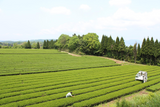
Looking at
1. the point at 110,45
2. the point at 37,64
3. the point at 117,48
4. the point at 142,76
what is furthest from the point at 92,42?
the point at 142,76

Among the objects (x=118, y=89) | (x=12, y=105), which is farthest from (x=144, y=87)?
(x=12, y=105)

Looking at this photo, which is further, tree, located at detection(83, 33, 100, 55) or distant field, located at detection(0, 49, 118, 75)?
tree, located at detection(83, 33, 100, 55)

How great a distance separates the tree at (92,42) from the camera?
75950 millimetres

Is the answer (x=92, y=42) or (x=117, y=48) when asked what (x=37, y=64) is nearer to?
(x=117, y=48)

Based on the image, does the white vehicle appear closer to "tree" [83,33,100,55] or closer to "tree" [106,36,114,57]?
"tree" [106,36,114,57]

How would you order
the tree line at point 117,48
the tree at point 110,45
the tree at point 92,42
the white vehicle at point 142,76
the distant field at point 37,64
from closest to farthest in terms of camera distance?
1. the white vehicle at point 142,76
2. the distant field at point 37,64
3. the tree line at point 117,48
4. the tree at point 110,45
5. the tree at point 92,42

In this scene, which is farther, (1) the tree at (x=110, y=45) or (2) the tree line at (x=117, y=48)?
(1) the tree at (x=110, y=45)

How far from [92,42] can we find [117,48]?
17950 millimetres

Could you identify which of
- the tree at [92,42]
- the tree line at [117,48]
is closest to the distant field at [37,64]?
the tree line at [117,48]

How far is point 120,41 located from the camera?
6291cm

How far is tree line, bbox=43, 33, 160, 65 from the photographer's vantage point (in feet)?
163

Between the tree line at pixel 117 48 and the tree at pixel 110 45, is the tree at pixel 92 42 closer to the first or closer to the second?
the tree line at pixel 117 48

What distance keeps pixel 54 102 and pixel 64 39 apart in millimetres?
84021

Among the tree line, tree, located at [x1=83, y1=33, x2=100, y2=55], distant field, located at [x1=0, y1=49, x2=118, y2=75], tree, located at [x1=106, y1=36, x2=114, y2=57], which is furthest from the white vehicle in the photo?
tree, located at [x1=83, y1=33, x2=100, y2=55]
